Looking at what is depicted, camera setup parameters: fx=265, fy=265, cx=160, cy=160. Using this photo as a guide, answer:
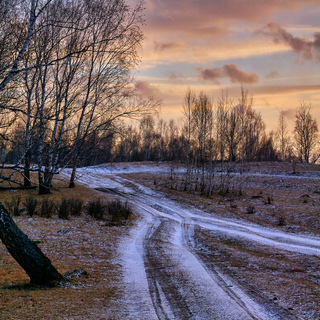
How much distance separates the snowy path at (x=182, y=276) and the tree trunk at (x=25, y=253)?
1.61m

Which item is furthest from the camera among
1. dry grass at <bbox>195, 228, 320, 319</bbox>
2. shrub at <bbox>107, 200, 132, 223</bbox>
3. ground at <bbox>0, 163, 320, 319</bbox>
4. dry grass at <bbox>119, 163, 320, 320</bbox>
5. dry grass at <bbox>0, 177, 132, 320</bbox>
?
shrub at <bbox>107, 200, 132, 223</bbox>

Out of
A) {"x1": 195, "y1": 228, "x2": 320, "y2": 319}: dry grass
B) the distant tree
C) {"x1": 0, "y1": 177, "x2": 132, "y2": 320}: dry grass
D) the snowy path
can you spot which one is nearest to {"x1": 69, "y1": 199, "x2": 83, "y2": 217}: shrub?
{"x1": 0, "y1": 177, "x2": 132, "y2": 320}: dry grass

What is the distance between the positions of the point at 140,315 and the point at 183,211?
14949mm

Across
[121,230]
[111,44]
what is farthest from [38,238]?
[111,44]

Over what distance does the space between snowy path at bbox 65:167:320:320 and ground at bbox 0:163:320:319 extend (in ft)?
0.06

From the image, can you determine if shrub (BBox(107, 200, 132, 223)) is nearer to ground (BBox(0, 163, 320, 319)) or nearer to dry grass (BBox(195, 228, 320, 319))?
ground (BBox(0, 163, 320, 319))

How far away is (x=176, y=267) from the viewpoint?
23.9 ft

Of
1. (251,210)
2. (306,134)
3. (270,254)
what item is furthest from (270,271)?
(306,134)

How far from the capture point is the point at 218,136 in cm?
2991

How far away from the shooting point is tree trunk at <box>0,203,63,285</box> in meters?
4.59

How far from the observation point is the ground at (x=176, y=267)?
4504 mm

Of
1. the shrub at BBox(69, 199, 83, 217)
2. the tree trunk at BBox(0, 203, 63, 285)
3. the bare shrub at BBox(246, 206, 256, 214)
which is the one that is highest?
the tree trunk at BBox(0, 203, 63, 285)

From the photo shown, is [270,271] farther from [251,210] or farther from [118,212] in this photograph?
[251,210]

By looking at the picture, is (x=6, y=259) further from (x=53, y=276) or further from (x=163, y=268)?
(x=163, y=268)
